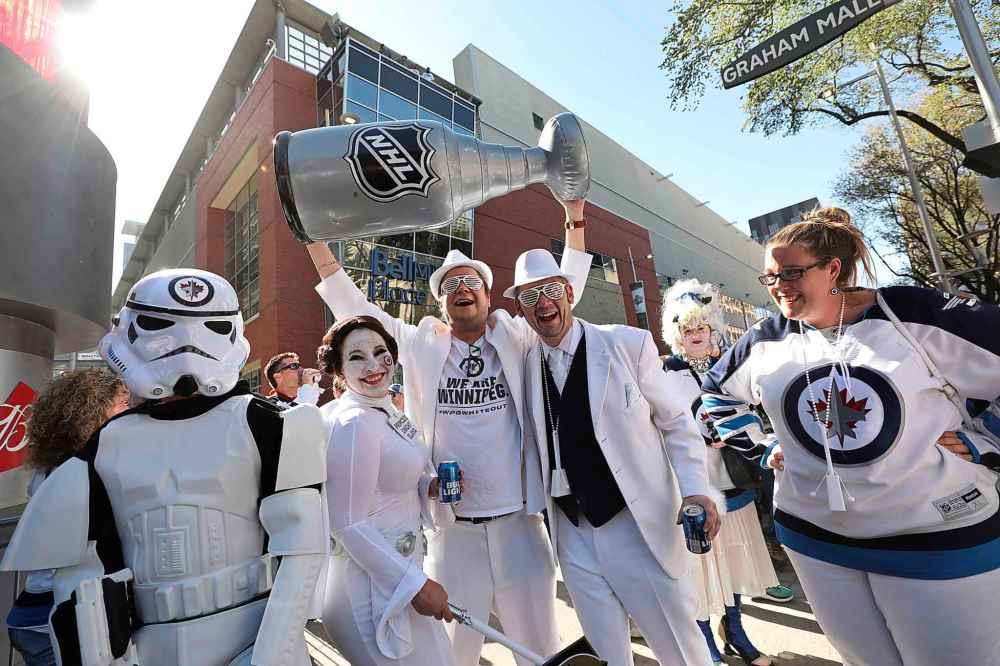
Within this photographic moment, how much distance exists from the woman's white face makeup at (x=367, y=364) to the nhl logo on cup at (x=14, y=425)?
131 inches

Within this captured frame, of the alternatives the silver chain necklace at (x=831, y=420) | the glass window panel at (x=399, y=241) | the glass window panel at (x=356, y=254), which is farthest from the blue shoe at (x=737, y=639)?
the glass window panel at (x=399, y=241)

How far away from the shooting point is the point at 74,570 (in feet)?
4.38

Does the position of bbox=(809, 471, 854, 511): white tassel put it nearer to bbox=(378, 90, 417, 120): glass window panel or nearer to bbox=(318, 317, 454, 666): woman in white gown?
bbox=(318, 317, 454, 666): woman in white gown

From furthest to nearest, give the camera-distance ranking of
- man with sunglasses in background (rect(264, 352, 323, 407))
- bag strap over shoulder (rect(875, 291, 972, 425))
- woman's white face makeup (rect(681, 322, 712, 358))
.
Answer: man with sunglasses in background (rect(264, 352, 323, 407)) → woman's white face makeup (rect(681, 322, 712, 358)) → bag strap over shoulder (rect(875, 291, 972, 425))

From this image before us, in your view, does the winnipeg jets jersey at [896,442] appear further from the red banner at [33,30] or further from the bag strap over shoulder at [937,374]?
the red banner at [33,30]

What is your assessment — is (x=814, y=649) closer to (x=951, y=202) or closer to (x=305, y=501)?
(x=305, y=501)

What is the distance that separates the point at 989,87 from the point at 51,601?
6.08 m

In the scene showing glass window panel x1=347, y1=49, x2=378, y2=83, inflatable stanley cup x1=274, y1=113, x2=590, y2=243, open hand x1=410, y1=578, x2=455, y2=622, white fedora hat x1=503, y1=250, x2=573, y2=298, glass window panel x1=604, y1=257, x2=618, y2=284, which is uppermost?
glass window panel x1=347, y1=49, x2=378, y2=83

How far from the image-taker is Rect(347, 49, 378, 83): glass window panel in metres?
16.0

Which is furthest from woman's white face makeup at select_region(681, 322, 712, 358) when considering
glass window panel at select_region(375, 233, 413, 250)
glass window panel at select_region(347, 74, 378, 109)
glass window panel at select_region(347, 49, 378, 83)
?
glass window panel at select_region(347, 49, 378, 83)

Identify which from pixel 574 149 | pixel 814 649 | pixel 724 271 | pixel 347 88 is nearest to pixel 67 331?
pixel 574 149

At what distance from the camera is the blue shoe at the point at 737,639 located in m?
3.09

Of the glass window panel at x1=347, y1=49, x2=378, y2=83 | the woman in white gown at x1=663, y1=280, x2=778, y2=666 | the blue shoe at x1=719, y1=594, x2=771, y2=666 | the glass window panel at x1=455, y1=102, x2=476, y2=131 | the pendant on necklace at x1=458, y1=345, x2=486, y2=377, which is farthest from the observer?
the glass window panel at x1=455, y1=102, x2=476, y2=131

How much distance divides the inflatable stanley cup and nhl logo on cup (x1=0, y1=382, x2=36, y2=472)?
11.2 ft
